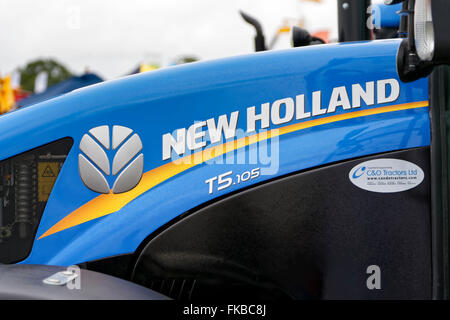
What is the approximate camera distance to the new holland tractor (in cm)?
168

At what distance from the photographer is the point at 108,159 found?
5.49 ft

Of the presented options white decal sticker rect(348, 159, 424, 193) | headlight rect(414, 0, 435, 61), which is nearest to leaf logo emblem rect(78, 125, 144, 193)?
white decal sticker rect(348, 159, 424, 193)

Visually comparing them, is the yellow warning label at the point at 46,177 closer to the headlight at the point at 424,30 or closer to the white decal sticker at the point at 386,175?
the white decal sticker at the point at 386,175

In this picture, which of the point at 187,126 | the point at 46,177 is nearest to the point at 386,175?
the point at 187,126

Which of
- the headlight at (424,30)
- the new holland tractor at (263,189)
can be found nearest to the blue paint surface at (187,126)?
the new holland tractor at (263,189)

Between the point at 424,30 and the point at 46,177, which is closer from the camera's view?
the point at 424,30

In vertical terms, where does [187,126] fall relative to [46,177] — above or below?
above

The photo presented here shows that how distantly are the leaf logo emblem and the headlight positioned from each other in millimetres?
864

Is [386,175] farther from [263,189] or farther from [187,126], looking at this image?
[187,126]

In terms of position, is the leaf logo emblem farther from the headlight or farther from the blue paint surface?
the headlight

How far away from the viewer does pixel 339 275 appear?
169 cm

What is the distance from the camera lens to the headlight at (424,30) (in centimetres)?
125

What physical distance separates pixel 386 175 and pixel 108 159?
2.86ft
